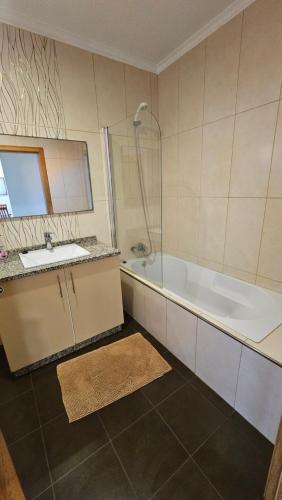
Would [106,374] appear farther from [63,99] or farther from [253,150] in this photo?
[63,99]

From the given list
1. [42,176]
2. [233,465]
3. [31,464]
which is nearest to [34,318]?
[31,464]

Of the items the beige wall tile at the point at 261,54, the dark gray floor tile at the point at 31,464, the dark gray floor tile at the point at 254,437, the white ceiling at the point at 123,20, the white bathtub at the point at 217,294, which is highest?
the white ceiling at the point at 123,20

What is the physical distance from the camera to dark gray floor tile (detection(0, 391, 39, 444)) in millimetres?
1246

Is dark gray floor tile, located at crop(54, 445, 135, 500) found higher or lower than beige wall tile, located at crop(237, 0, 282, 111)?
lower

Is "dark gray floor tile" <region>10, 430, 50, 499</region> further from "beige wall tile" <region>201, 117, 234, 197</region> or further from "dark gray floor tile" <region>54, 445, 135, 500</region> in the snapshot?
"beige wall tile" <region>201, 117, 234, 197</region>

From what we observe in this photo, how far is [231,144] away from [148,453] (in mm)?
2167

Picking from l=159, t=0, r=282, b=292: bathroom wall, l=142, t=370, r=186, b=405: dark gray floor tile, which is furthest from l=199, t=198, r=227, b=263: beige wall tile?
l=142, t=370, r=186, b=405: dark gray floor tile

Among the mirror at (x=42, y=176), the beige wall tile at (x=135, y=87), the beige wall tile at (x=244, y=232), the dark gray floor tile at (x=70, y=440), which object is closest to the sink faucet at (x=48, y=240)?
the mirror at (x=42, y=176)

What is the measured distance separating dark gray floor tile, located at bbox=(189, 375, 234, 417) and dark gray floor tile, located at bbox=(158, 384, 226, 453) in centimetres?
3

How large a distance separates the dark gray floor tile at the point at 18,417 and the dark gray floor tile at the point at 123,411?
420mm

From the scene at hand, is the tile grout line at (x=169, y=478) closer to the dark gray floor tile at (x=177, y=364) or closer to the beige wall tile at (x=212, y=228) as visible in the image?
the dark gray floor tile at (x=177, y=364)

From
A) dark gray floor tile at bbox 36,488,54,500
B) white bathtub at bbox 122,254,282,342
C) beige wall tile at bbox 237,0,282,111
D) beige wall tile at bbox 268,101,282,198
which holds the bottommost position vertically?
dark gray floor tile at bbox 36,488,54,500

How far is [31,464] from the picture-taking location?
3.60 feet

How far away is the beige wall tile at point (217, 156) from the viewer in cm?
180
